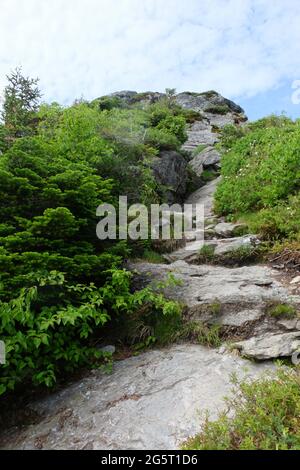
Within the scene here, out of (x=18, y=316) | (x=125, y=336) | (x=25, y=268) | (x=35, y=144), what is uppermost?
(x=35, y=144)

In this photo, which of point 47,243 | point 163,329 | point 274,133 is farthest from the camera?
point 274,133

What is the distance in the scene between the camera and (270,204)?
9.68m

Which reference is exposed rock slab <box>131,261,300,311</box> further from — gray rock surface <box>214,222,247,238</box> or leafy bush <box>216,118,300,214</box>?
leafy bush <box>216,118,300,214</box>

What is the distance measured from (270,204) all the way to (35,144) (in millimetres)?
5924

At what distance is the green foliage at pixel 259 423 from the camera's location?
326 cm

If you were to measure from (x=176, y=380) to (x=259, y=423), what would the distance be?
1.46m

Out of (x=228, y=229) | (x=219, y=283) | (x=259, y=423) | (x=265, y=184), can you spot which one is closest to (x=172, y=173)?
(x=265, y=184)

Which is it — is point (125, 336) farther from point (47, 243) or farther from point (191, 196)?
point (191, 196)

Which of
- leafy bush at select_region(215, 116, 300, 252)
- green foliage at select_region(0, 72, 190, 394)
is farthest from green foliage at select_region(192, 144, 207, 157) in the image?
green foliage at select_region(0, 72, 190, 394)

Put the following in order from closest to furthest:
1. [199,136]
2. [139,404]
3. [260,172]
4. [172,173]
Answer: [139,404] → [260,172] → [172,173] → [199,136]

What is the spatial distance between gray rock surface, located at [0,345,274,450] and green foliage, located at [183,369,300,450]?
12.3 inches

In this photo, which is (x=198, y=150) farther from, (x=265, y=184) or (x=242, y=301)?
(x=242, y=301)

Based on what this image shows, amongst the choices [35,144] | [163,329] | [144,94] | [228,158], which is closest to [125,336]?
[163,329]

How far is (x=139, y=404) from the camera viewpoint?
4.39 metres
